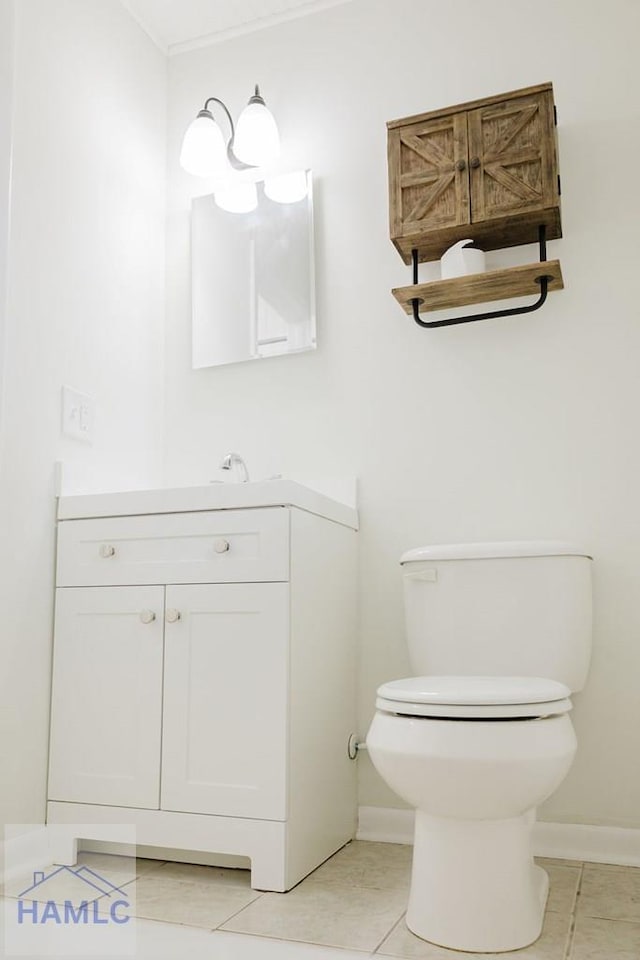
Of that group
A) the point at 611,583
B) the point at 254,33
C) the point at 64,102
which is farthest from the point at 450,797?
the point at 254,33

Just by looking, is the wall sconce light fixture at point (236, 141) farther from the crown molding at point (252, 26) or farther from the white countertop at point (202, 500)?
the white countertop at point (202, 500)

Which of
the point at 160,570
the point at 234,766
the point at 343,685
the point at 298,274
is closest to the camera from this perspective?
the point at 234,766

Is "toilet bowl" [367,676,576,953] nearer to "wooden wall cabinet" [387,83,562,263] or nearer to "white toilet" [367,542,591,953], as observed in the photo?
"white toilet" [367,542,591,953]

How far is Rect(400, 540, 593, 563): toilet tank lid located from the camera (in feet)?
6.08

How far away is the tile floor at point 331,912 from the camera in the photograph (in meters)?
1.39

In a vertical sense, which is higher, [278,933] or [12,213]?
[12,213]

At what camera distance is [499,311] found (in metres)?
2.11

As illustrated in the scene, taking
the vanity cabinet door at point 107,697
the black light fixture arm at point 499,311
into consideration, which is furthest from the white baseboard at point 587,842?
the black light fixture arm at point 499,311

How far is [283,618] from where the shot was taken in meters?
1.74

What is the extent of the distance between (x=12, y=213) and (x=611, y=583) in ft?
5.30

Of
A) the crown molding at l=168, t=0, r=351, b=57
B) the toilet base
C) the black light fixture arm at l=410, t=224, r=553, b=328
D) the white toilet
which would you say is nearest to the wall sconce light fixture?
the crown molding at l=168, t=0, r=351, b=57

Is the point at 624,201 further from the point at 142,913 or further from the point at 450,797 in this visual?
the point at 142,913

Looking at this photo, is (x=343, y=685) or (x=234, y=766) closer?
(x=234, y=766)

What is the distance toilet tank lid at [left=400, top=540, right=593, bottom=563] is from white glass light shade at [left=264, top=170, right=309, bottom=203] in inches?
44.2
